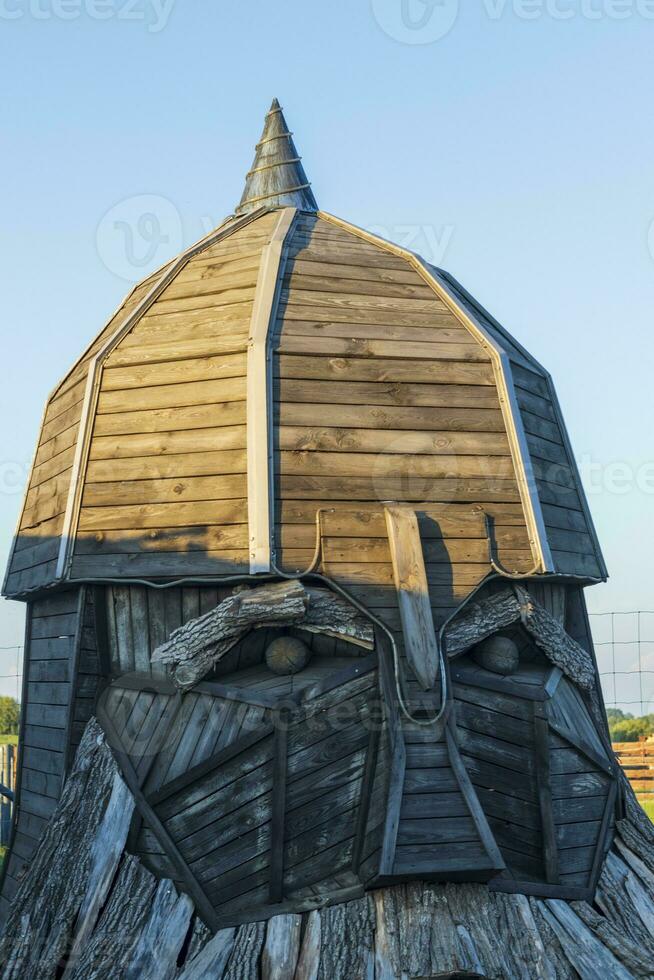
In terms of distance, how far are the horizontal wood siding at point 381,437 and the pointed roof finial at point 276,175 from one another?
2486 mm

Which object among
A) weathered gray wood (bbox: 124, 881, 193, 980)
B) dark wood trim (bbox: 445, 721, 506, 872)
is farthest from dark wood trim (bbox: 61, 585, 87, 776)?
dark wood trim (bbox: 445, 721, 506, 872)

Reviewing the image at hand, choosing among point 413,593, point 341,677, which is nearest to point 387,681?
point 341,677

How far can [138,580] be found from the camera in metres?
9.36

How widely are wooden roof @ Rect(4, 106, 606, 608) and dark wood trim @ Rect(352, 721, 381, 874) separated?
1160 mm

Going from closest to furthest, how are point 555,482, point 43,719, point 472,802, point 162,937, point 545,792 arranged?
point 162,937 < point 472,802 < point 545,792 < point 43,719 < point 555,482

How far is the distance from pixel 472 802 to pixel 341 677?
1.41 meters

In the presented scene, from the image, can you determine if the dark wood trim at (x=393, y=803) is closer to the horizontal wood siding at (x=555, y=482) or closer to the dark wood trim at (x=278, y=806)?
the dark wood trim at (x=278, y=806)

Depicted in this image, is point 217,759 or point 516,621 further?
point 516,621

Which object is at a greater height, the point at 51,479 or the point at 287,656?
the point at 51,479

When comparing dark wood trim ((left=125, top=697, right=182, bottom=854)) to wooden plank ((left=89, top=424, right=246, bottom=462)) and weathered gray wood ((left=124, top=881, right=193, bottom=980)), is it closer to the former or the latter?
weathered gray wood ((left=124, top=881, right=193, bottom=980))

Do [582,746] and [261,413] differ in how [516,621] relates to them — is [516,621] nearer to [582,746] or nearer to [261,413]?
[582,746]

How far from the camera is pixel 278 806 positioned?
8.38 m

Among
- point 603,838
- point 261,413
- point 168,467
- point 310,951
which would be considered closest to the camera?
point 310,951

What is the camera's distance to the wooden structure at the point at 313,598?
8.45 meters
